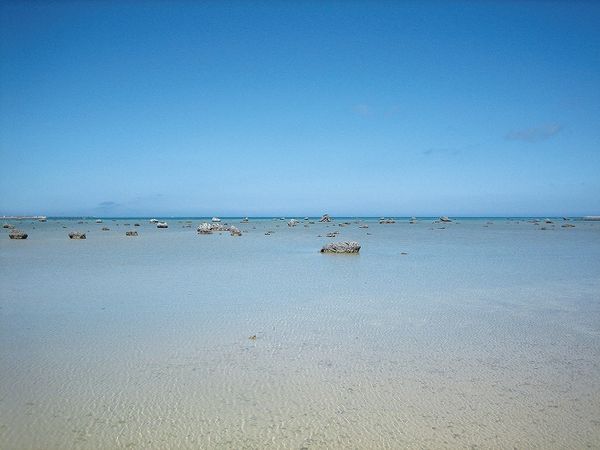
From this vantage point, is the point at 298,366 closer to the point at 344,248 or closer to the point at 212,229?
the point at 344,248

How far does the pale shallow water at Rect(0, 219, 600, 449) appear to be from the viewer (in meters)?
4.56

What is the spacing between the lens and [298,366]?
21.0ft

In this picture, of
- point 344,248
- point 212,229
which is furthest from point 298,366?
point 212,229

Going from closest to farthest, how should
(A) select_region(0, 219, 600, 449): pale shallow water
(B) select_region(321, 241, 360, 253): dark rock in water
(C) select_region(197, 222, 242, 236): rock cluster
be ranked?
1. (A) select_region(0, 219, 600, 449): pale shallow water
2. (B) select_region(321, 241, 360, 253): dark rock in water
3. (C) select_region(197, 222, 242, 236): rock cluster

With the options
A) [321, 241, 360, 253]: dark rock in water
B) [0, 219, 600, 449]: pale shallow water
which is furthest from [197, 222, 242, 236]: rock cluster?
[0, 219, 600, 449]: pale shallow water

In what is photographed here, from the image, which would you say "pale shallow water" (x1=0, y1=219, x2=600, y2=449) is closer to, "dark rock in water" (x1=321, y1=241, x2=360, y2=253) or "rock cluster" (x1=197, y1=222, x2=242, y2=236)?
"dark rock in water" (x1=321, y1=241, x2=360, y2=253)

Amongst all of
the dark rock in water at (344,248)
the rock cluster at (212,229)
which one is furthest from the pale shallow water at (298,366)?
the rock cluster at (212,229)

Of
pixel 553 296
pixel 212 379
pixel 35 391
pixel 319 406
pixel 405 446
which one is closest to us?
pixel 405 446

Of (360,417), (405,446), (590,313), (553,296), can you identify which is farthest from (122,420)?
(553,296)

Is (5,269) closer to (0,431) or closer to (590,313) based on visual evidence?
(0,431)

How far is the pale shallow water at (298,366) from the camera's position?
4.56 m

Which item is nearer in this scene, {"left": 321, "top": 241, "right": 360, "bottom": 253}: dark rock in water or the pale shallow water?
the pale shallow water

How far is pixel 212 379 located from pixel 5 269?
615 inches

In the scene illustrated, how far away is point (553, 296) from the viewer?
1184cm
